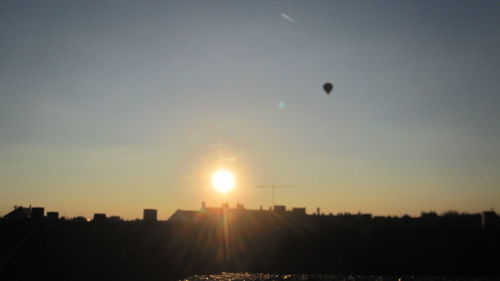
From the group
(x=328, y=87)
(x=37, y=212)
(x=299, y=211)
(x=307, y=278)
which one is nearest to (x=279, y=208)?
(x=299, y=211)

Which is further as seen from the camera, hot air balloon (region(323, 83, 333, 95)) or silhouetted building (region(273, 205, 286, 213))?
silhouetted building (region(273, 205, 286, 213))

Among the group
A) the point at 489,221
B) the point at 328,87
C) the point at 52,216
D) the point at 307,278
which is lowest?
the point at 307,278

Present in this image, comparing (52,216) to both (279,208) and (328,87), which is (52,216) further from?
(279,208)

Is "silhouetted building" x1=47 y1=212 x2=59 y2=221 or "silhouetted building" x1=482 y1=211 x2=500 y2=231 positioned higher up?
"silhouetted building" x1=47 y1=212 x2=59 y2=221

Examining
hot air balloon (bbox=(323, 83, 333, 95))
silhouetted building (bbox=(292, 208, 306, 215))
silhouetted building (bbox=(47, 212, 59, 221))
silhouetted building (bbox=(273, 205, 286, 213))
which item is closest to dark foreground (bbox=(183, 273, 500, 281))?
silhouetted building (bbox=(47, 212, 59, 221))

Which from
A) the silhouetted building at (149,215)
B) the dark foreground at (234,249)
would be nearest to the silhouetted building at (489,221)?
the dark foreground at (234,249)

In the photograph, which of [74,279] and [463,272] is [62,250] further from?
[463,272]

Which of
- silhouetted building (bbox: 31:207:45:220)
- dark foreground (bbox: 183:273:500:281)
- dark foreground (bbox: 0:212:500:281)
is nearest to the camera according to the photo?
dark foreground (bbox: 0:212:500:281)

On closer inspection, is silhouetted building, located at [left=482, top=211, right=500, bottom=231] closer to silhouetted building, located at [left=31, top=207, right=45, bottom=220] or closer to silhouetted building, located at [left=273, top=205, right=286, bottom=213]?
silhouetted building, located at [left=273, top=205, right=286, bottom=213]

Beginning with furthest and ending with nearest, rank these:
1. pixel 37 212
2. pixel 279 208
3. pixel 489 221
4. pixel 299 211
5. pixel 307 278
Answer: pixel 279 208 < pixel 299 211 < pixel 489 221 < pixel 307 278 < pixel 37 212

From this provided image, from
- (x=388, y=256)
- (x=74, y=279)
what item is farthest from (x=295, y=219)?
(x=74, y=279)

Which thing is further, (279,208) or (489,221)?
(279,208)

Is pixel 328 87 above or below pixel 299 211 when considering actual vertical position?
above

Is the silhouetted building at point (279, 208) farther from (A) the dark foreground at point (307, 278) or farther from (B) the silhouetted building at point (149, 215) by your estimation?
(B) the silhouetted building at point (149, 215)
